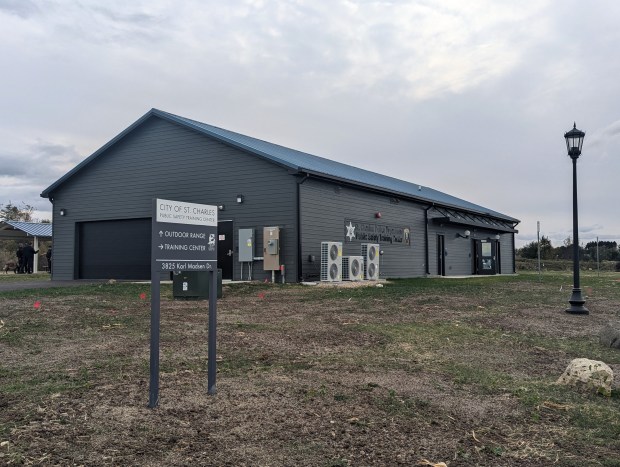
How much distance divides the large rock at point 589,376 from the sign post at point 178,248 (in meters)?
3.61

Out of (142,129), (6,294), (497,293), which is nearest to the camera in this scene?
(6,294)

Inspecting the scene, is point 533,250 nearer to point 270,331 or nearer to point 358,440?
point 270,331

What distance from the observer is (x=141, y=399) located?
448 centimetres

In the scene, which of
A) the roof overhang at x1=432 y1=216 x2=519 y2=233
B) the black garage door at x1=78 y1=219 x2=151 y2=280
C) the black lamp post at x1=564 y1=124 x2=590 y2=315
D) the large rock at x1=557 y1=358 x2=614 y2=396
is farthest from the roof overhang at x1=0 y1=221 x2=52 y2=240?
the large rock at x1=557 y1=358 x2=614 y2=396

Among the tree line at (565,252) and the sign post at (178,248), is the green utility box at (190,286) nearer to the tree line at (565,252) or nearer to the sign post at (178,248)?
the sign post at (178,248)

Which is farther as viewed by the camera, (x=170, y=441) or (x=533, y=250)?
(x=533, y=250)

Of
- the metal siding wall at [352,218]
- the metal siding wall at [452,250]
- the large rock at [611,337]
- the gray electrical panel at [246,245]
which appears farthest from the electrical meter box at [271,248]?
the metal siding wall at [452,250]

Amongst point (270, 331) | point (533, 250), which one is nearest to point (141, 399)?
point (270, 331)

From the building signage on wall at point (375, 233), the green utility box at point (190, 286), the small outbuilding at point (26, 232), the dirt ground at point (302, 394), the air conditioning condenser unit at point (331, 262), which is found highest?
the small outbuilding at point (26, 232)

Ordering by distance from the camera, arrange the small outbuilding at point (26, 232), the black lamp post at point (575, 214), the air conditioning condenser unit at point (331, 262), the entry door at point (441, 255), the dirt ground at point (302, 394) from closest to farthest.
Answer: the dirt ground at point (302, 394) → the black lamp post at point (575, 214) → the air conditioning condenser unit at point (331, 262) → the entry door at point (441, 255) → the small outbuilding at point (26, 232)

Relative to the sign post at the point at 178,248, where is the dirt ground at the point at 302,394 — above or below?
below

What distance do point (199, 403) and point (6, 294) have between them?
412 inches

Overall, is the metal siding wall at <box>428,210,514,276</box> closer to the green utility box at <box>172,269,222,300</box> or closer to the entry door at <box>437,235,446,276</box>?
the entry door at <box>437,235,446,276</box>

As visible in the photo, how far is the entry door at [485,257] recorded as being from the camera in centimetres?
3168
